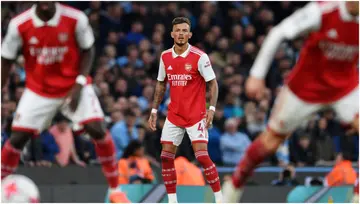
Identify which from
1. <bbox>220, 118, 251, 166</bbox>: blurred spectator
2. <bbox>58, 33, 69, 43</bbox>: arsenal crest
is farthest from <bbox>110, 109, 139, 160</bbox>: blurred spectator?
<bbox>58, 33, 69, 43</bbox>: arsenal crest

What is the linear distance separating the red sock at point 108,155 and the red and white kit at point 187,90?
1.34 m

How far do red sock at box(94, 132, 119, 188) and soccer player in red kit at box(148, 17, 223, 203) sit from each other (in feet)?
4.22

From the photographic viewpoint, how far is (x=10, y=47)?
34.1ft

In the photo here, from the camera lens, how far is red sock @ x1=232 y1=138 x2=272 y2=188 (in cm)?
971

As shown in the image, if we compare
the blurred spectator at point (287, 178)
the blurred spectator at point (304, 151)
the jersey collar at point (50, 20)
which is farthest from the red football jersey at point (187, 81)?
the blurred spectator at point (304, 151)

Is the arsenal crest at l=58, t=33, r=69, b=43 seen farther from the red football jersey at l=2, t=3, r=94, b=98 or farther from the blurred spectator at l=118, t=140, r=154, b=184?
the blurred spectator at l=118, t=140, r=154, b=184

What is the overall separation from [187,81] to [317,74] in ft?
8.11

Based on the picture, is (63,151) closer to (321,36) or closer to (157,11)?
(157,11)

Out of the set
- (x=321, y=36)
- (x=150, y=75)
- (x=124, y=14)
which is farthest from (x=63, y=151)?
(x=321, y=36)

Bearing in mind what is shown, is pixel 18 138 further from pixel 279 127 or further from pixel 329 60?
pixel 329 60

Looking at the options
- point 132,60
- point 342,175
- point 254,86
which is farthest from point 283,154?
point 254,86

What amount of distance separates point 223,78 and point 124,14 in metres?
2.54

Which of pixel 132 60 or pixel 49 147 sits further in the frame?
pixel 132 60

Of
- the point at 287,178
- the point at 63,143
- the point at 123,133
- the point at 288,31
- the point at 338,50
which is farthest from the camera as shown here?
the point at 123,133
